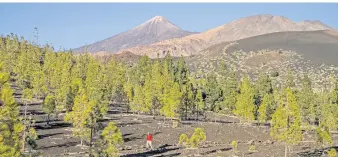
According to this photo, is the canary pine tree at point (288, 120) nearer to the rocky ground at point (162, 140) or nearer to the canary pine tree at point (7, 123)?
the rocky ground at point (162, 140)

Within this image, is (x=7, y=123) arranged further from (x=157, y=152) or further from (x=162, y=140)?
(x=162, y=140)

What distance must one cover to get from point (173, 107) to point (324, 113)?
30.0m

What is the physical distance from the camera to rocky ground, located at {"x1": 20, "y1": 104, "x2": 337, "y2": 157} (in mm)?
44688

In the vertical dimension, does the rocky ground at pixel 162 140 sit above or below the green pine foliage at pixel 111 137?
below

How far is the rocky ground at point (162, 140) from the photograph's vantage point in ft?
147

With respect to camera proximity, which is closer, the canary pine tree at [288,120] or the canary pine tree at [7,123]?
the canary pine tree at [7,123]

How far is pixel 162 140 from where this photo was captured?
5512 cm

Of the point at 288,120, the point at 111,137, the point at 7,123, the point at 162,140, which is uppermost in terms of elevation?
the point at 7,123

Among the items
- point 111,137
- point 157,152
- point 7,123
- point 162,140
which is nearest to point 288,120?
point 157,152

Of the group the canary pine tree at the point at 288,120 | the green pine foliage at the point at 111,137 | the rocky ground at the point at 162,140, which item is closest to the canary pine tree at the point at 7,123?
the rocky ground at the point at 162,140

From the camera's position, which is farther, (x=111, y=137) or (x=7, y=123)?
(x=111, y=137)

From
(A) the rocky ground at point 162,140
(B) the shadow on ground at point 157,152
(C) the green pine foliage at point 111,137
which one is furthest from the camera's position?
(A) the rocky ground at point 162,140

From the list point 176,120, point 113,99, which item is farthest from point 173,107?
point 113,99

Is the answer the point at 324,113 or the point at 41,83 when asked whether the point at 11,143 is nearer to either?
the point at 41,83
